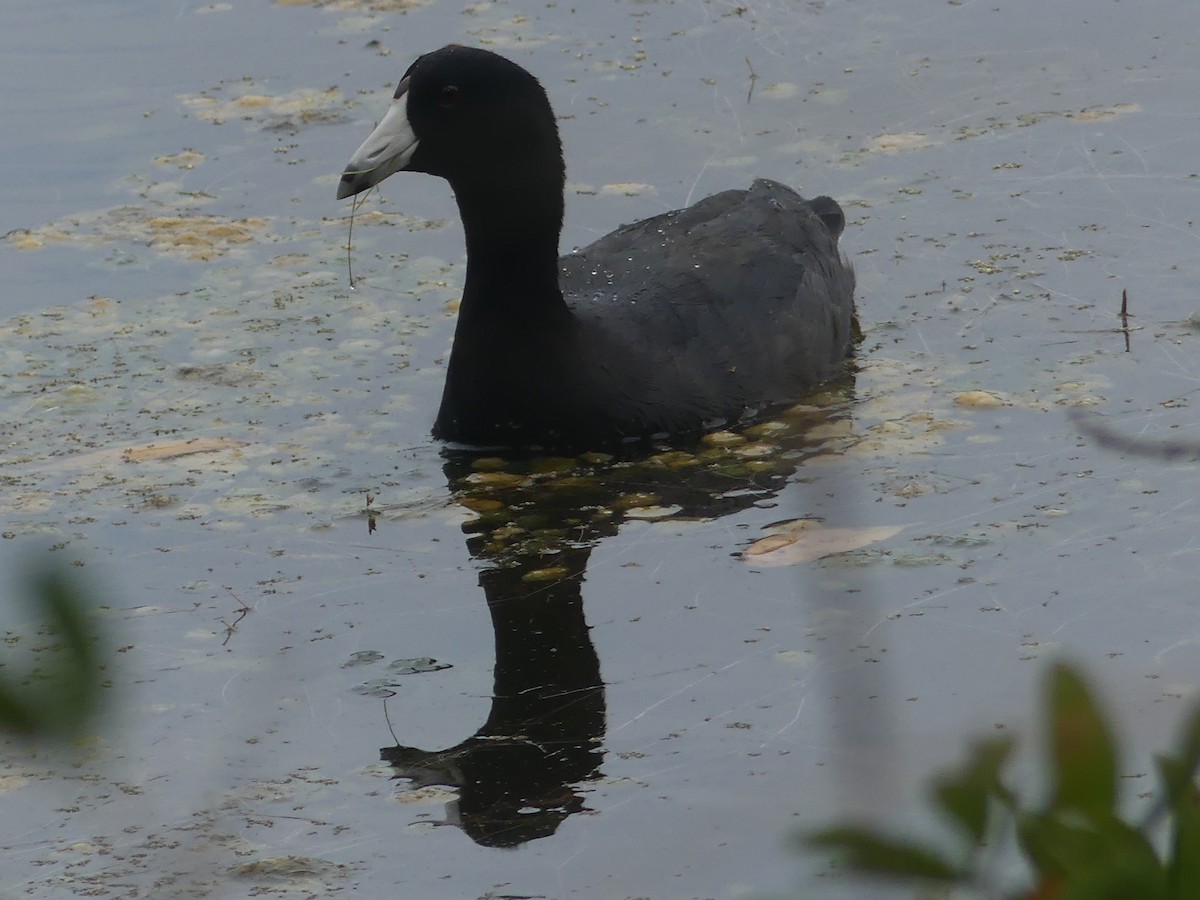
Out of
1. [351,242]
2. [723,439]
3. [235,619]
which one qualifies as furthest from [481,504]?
[351,242]

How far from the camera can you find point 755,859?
2930 mm

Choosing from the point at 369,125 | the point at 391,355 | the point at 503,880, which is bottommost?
the point at 503,880

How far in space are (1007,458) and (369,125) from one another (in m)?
3.77

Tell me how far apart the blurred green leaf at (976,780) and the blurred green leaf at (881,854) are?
0.08 ft

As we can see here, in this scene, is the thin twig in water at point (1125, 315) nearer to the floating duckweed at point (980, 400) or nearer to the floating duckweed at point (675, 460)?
the floating duckweed at point (980, 400)

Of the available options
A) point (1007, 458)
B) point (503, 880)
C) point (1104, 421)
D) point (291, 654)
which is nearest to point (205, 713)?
point (291, 654)

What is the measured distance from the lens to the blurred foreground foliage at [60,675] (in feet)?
2.50

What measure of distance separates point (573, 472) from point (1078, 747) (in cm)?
416

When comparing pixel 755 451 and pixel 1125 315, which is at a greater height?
pixel 1125 315

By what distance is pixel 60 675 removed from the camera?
0.81 metres

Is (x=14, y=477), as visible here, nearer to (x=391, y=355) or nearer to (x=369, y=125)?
(x=391, y=355)

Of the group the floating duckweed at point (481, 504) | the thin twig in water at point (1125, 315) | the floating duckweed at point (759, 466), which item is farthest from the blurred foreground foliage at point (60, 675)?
the thin twig in water at point (1125, 315)

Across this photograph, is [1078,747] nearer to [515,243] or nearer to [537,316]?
[537,316]

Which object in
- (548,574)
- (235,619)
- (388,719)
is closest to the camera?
(388,719)
